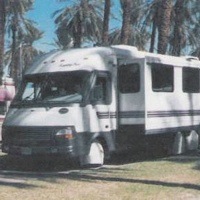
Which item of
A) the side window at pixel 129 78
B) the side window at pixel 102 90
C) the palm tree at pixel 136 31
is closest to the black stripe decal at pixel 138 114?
the side window at pixel 102 90

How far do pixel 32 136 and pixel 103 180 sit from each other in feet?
9.03

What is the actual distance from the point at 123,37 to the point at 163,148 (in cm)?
1150

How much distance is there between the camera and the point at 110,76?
1595 cm

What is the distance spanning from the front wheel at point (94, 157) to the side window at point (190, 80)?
13.2 feet

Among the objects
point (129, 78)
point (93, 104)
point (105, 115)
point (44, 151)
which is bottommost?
point (44, 151)

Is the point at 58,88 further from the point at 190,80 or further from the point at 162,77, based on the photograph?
the point at 190,80

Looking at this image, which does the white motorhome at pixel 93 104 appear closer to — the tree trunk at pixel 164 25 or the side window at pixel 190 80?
the side window at pixel 190 80

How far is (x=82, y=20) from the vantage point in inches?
1967

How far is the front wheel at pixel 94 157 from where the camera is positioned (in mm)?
15141

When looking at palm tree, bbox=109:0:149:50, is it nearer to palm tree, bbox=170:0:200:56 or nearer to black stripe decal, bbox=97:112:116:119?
palm tree, bbox=170:0:200:56

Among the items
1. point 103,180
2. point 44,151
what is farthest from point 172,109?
point 103,180

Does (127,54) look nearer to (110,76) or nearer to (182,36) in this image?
(110,76)

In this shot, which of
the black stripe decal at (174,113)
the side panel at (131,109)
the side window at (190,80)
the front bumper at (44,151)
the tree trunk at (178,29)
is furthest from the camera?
the tree trunk at (178,29)

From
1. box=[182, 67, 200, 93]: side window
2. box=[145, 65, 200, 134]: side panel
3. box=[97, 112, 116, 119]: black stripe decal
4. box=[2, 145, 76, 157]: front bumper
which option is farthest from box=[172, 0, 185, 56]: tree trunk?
box=[2, 145, 76, 157]: front bumper
